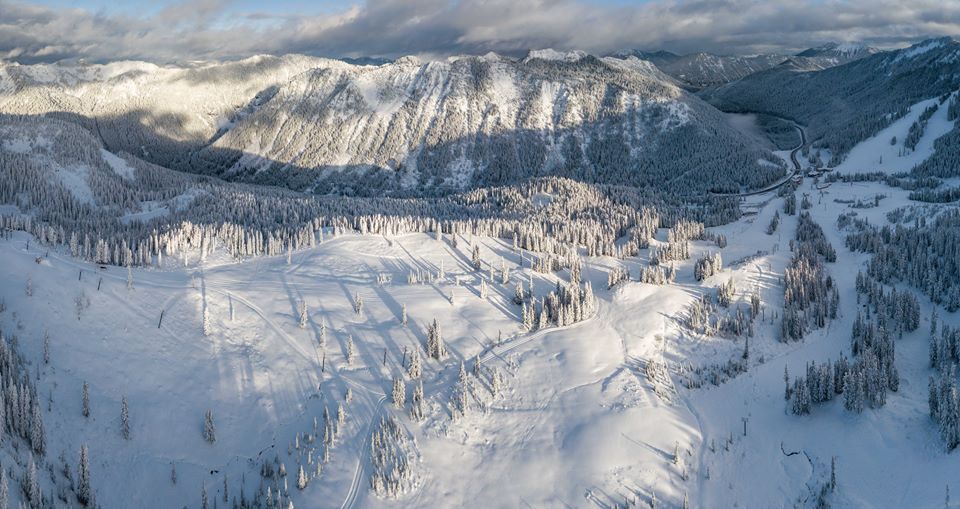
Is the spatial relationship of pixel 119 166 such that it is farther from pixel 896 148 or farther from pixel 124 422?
pixel 896 148

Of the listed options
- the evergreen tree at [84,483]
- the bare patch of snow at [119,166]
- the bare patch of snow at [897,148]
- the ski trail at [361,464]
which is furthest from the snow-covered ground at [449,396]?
the bare patch of snow at [897,148]

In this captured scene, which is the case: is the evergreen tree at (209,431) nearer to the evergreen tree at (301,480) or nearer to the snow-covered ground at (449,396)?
the snow-covered ground at (449,396)

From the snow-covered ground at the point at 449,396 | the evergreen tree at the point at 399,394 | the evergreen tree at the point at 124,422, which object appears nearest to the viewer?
the snow-covered ground at the point at 449,396

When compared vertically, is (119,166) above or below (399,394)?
above

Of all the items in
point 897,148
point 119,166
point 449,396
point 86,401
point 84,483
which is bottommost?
point 449,396

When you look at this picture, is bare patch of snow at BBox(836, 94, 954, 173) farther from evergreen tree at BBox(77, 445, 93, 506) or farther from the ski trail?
evergreen tree at BBox(77, 445, 93, 506)

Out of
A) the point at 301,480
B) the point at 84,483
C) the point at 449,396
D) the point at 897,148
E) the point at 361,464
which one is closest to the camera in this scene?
the point at 84,483

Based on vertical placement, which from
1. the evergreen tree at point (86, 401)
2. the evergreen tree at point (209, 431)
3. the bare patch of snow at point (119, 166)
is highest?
the bare patch of snow at point (119, 166)

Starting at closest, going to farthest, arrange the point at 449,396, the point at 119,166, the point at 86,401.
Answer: the point at 86,401 → the point at 449,396 → the point at 119,166

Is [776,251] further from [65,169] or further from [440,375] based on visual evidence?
[65,169]

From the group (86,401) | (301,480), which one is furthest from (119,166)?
(301,480)

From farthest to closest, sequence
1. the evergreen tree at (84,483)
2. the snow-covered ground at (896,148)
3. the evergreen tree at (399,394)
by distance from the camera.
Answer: the snow-covered ground at (896,148)
the evergreen tree at (399,394)
the evergreen tree at (84,483)
